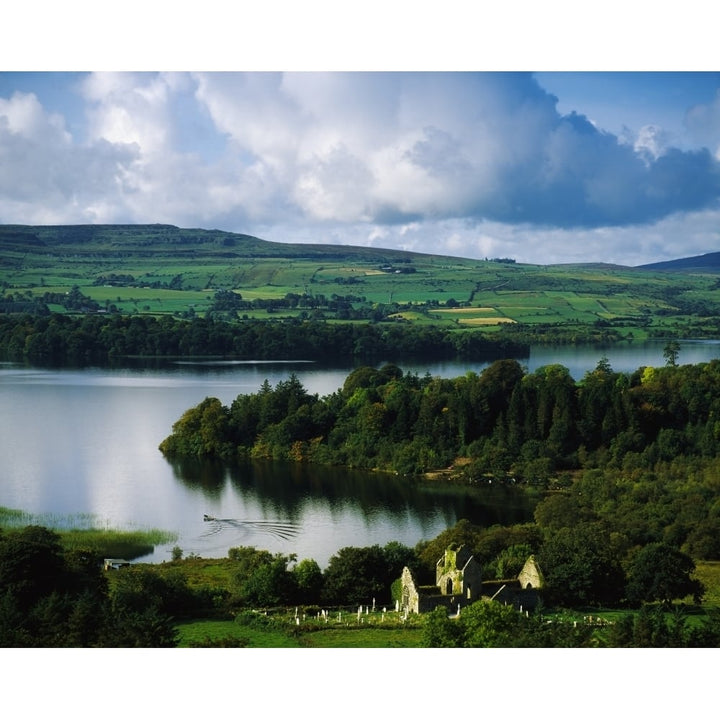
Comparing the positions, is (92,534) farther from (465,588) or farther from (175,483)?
(465,588)

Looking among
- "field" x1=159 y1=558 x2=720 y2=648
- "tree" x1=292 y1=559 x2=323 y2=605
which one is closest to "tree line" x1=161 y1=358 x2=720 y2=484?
"tree" x1=292 y1=559 x2=323 y2=605

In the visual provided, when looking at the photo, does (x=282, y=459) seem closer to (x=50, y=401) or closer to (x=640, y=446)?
(x=50, y=401)

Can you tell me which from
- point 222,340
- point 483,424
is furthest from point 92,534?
point 222,340

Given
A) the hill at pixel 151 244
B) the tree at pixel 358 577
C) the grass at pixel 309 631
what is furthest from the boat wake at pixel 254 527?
the hill at pixel 151 244

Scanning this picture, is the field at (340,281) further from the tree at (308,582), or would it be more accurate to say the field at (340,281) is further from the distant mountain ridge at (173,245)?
the tree at (308,582)

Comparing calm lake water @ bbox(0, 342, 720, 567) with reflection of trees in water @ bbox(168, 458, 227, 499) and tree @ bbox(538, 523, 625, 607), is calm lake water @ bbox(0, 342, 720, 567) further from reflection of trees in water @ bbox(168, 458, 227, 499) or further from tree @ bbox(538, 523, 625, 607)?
tree @ bbox(538, 523, 625, 607)

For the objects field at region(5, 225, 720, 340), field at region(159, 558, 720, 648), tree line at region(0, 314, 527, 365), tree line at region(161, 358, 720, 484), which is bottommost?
field at region(159, 558, 720, 648)
